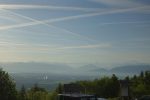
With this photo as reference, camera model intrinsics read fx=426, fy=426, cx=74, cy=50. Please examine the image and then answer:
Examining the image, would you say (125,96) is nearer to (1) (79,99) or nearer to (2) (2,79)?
(1) (79,99)

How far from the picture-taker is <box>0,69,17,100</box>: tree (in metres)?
26.0

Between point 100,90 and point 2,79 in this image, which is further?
point 100,90

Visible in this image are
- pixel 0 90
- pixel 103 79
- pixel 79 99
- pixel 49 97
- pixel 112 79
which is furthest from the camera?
pixel 103 79

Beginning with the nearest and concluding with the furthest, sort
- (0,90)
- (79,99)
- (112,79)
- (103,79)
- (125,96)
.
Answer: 1. (79,99)
2. (125,96)
3. (0,90)
4. (112,79)
5. (103,79)

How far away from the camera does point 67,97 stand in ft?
61.7

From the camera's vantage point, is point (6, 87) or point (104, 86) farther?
point (104, 86)

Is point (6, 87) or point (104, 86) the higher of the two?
point (104, 86)

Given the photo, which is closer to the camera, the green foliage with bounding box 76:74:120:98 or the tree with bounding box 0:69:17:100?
the tree with bounding box 0:69:17:100

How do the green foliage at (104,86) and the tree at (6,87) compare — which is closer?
the tree at (6,87)

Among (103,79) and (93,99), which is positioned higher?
(103,79)

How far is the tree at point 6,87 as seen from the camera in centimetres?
2596

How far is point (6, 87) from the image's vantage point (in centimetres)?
2722

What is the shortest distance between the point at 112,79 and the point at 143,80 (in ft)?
15.3

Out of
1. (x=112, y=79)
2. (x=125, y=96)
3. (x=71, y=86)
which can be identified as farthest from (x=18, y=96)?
(x=112, y=79)
